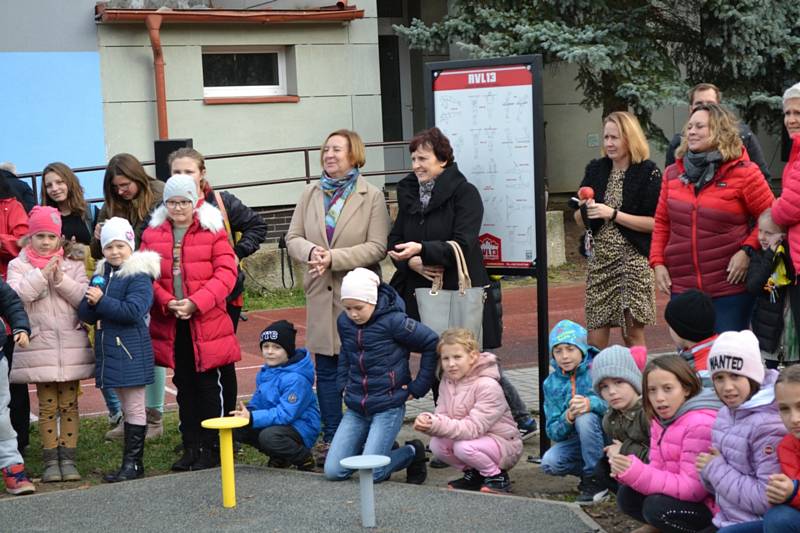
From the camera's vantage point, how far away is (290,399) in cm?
706

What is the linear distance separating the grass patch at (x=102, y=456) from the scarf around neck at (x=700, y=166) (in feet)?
10.1

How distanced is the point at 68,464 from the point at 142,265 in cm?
129

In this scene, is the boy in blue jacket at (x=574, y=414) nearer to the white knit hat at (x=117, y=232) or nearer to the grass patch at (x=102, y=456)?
the grass patch at (x=102, y=456)

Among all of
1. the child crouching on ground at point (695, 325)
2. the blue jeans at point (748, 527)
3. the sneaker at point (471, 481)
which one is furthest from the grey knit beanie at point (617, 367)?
the sneaker at point (471, 481)

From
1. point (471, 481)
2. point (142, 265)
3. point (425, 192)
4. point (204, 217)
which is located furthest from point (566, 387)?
point (142, 265)

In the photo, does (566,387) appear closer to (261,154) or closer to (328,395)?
(328,395)

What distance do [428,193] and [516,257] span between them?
662 mm

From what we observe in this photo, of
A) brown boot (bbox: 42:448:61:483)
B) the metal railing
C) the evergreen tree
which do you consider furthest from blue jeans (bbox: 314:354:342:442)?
the evergreen tree

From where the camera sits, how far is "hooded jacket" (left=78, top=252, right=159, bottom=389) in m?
7.00

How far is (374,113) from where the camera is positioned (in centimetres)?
1759

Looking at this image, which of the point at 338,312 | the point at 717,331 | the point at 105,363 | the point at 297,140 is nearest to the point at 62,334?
the point at 105,363

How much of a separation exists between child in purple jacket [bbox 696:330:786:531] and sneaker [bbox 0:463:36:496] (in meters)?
3.78

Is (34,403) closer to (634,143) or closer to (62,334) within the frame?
(62,334)

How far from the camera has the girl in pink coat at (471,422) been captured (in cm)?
650
